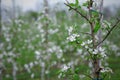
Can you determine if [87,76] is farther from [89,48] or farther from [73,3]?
[73,3]

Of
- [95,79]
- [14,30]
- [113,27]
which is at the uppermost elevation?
[14,30]

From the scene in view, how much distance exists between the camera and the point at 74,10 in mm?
4867

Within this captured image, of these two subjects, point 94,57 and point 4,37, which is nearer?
point 94,57

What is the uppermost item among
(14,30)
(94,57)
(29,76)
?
(14,30)

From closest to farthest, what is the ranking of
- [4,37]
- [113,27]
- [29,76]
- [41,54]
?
[113,27], [41,54], [4,37], [29,76]

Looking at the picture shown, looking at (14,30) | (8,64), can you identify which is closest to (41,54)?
(14,30)

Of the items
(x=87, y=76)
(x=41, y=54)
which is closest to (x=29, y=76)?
(x=41, y=54)

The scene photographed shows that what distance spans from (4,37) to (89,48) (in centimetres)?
1092

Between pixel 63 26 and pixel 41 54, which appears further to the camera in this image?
pixel 63 26

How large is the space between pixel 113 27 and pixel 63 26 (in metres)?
13.0

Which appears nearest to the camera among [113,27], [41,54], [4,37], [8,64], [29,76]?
[113,27]

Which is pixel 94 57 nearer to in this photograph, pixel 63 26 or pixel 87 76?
pixel 87 76

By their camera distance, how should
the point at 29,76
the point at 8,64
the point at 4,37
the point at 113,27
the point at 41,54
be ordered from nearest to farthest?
the point at 113,27
the point at 41,54
the point at 4,37
the point at 29,76
the point at 8,64

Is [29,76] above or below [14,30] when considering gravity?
below
